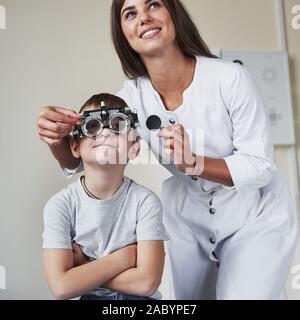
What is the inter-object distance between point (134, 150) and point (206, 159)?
0.16 meters

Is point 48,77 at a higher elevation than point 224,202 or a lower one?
higher

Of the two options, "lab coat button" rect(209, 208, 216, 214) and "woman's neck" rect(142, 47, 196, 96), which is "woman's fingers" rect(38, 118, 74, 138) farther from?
"lab coat button" rect(209, 208, 216, 214)

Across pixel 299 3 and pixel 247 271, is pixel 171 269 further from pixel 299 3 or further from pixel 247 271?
pixel 299 3

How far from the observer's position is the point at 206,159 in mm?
996

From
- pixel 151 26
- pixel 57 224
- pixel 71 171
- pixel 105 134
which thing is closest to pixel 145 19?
pixel 151 26

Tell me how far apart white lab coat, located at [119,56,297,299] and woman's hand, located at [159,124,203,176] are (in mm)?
49

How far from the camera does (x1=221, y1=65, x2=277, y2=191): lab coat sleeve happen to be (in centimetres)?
97

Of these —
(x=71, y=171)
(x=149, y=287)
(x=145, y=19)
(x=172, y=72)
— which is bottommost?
(x=149, y=287)

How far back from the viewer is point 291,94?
1176mm

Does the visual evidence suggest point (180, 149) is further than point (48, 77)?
No

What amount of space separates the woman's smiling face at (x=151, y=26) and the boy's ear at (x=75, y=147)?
24cm

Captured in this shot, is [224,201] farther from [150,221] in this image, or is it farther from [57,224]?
[57,224]

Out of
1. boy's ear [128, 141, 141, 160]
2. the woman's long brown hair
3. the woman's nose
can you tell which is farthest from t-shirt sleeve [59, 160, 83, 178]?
the woman's nose
